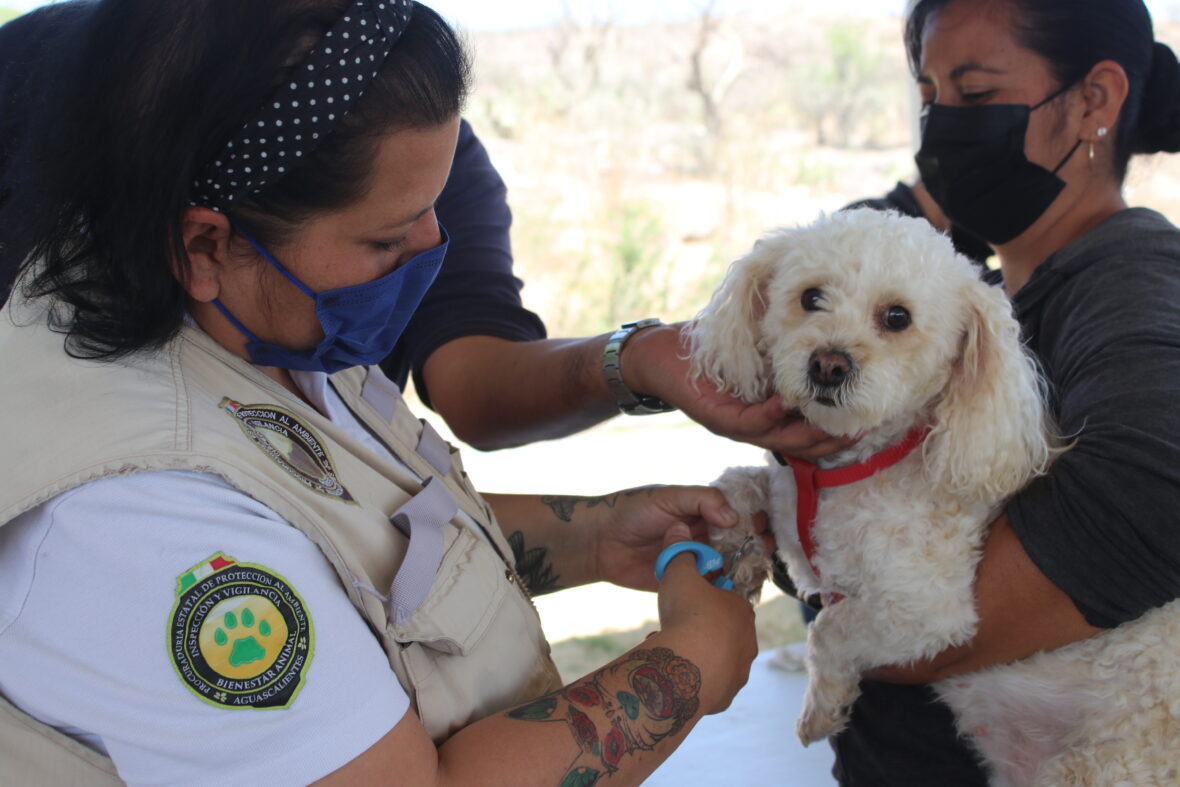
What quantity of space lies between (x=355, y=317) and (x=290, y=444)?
180 mm

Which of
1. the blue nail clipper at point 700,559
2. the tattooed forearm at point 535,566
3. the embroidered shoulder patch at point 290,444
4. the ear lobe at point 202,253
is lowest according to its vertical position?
the tattooed forearm at point 535,566

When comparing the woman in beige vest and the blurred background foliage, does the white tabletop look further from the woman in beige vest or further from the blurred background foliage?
the blurred background foliage

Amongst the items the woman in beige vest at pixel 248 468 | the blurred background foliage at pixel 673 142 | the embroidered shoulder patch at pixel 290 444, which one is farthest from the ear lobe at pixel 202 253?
the blurred background foliage at pixel 673 142

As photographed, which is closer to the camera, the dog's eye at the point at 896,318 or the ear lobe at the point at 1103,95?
the dog's eye at the point at 896,318

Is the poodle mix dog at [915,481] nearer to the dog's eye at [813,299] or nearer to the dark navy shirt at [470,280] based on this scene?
the dog's eye at [813,299]

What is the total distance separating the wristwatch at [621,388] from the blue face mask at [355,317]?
51 cm

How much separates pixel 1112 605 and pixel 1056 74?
94 cm

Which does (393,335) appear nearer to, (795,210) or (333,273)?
(333,273)

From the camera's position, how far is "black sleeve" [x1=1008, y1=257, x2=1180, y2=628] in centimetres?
117

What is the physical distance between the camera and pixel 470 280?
2.01m

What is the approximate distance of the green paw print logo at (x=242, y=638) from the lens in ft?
2.81

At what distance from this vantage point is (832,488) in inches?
60.7

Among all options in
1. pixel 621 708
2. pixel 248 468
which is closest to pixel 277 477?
pixel 248 468

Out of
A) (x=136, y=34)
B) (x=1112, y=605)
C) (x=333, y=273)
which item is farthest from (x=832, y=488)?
(x=136, y=34)
